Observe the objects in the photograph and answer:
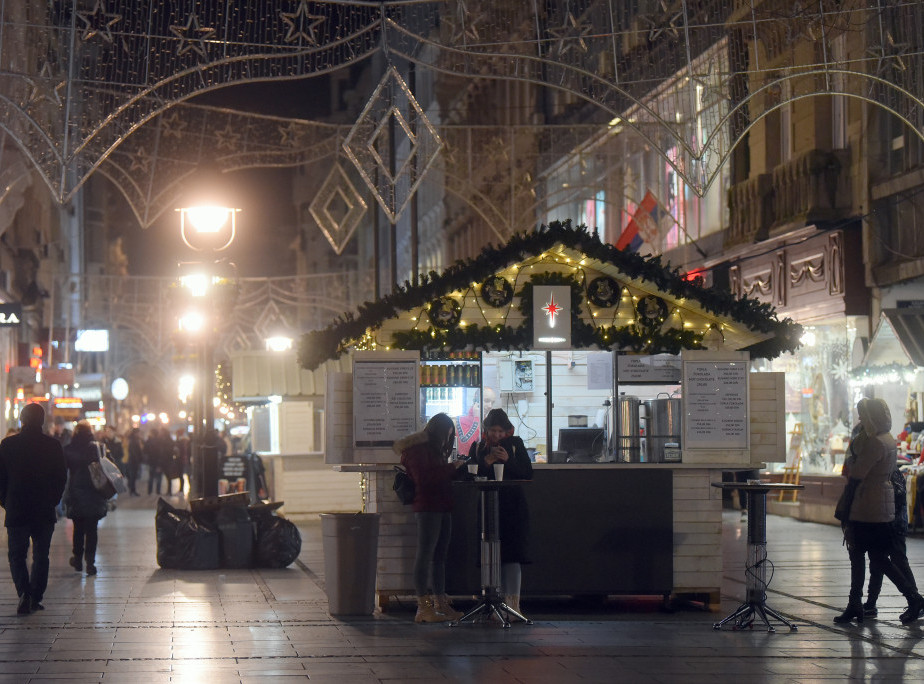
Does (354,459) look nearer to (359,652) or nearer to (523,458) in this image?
(523,458)

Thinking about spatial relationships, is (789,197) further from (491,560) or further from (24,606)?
(24,606)

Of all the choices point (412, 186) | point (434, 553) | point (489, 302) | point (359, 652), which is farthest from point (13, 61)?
point (359, 652)

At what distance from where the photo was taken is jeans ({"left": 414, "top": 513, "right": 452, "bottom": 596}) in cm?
1378

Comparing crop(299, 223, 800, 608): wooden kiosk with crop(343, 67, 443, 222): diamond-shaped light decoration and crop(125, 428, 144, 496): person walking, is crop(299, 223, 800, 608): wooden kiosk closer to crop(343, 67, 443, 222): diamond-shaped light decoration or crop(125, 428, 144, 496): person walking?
crop(343, 67, 443, 222): diamond-shaped light decoration

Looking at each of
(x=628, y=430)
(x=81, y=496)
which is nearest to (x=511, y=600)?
(x=628, y=430)

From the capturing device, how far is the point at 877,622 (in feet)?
45.1

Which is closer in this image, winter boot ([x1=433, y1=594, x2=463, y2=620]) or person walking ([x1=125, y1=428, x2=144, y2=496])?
winter boot ([x1=433, y1=594, x2=463, y2=620])

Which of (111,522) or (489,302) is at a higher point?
(489,302)

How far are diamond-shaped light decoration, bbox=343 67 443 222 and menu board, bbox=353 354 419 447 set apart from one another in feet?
21.9

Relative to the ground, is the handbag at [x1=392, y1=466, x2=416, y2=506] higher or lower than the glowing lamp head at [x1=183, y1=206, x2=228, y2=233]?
lower

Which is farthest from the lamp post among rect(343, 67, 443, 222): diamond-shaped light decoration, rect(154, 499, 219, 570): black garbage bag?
rect(154, 499, 219, 570): black garbage bag

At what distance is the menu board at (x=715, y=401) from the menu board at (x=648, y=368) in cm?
49

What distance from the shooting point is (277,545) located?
19516mm

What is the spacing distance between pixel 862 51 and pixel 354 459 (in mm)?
12687
